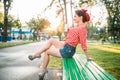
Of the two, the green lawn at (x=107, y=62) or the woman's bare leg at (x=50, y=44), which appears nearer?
the woman's bare leg at (x=50, y=44)

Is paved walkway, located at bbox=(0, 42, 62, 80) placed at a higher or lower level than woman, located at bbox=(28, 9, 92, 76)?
lower

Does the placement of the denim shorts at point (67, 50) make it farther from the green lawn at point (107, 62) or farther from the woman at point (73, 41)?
the green lawn at point (107, 62)

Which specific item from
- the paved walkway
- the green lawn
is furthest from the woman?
the green lawn

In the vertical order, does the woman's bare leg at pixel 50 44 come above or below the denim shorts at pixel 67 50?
above

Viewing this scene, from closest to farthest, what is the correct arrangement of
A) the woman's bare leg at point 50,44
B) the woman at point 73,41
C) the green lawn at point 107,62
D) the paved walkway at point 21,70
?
the woman at point 73,41, the woman's bare leg at point 50,44, the paved walkway at point 21,70, the green lawn at point 107,62

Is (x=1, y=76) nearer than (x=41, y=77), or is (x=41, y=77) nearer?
(x=41, y=77)

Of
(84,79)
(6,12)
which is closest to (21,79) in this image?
(84,79)

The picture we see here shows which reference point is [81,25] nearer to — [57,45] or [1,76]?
[57,45]

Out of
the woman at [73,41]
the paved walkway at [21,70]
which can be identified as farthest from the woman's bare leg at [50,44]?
the paved walkway at [21,70]

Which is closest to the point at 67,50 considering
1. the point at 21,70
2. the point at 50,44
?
the point at 50,44

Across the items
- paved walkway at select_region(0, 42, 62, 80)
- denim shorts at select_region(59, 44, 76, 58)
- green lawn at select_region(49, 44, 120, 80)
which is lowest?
green lawn at select_region(49, 44, 120, 80)

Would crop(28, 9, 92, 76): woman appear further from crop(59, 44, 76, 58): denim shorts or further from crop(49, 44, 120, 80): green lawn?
crop(49, 44, 120, 80): green lawn

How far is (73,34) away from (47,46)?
2.55ft

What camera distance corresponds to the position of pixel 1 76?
24.5 ft
